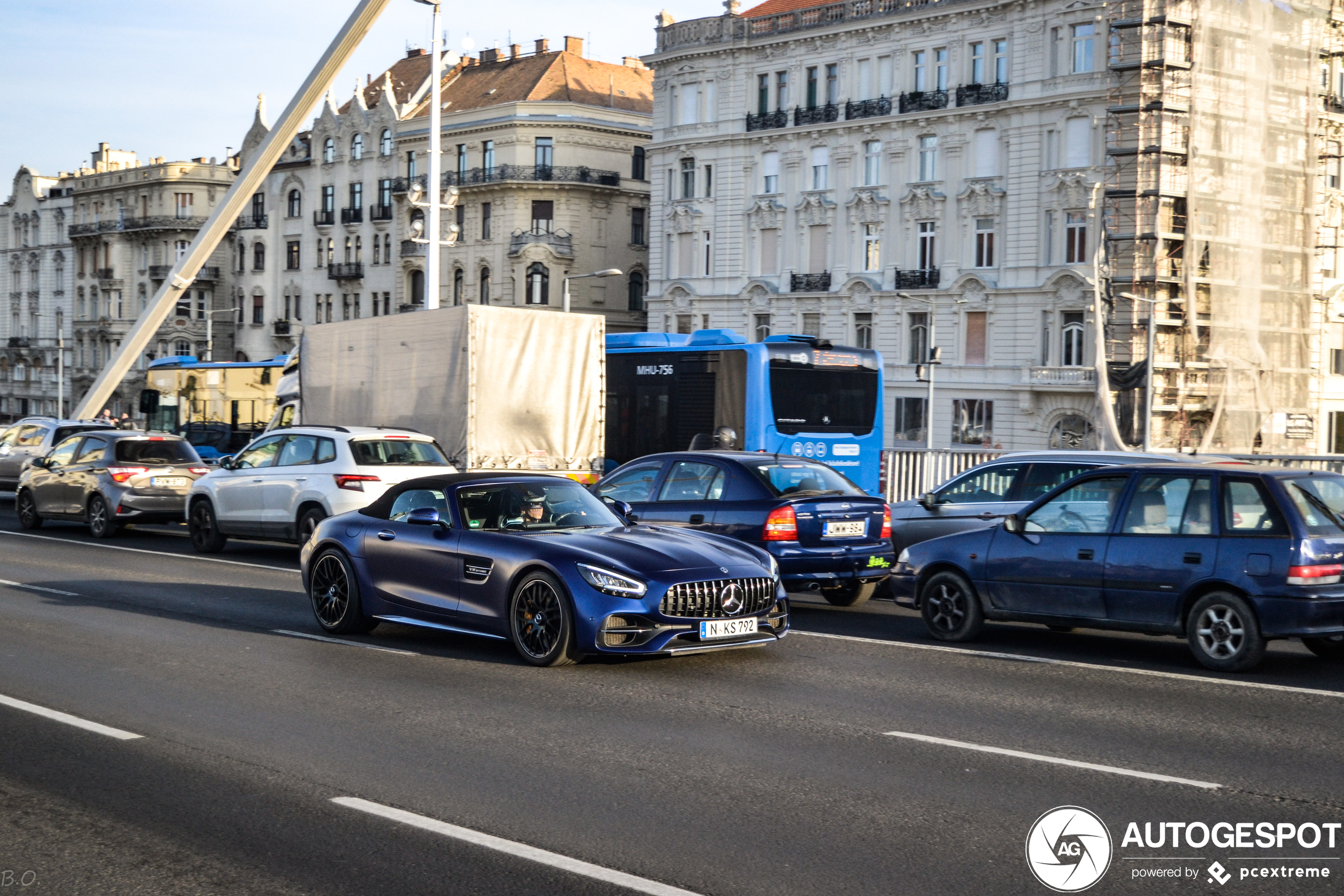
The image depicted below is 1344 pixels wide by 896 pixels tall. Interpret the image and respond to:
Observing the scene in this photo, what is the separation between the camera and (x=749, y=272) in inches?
2478

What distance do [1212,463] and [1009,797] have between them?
535 cm

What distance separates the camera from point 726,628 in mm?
10641

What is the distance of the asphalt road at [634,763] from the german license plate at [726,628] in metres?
0.28

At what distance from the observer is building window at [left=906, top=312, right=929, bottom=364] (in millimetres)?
57594

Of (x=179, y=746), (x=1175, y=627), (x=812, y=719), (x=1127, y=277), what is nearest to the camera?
(x=179, y=746)

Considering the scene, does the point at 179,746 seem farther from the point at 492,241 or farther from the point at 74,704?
the point at 492,241

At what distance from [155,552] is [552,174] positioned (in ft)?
174

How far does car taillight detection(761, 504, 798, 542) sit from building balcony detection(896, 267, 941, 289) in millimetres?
44166

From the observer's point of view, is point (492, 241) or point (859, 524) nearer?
point (859, 524)

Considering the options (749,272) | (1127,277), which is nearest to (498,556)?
(1127,277)

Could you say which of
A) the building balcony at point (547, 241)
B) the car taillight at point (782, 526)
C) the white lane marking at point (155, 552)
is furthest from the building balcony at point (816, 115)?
the car taillight at point (782, 526)

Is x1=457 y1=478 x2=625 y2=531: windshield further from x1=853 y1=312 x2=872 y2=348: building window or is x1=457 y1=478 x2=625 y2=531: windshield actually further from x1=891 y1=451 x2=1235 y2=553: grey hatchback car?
x1=853 y1=312 x2=872 y2=348: building window

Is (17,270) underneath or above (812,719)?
above

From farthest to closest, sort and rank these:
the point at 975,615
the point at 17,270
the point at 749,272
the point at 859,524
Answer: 1. the point at 17,270
2. the point at 749,272
3. the point at 859,524
4. the point at 975,615
